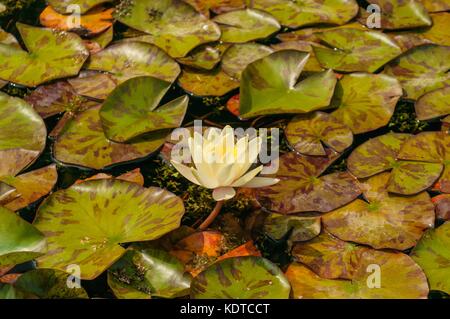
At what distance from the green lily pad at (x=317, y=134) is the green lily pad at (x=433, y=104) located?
1.35ft

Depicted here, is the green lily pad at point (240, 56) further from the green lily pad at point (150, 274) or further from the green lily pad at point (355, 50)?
the green lily pad at point (150, 274)

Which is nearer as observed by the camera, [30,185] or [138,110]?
[30,185]

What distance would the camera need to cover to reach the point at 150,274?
2.43 metres

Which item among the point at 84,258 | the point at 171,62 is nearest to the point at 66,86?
the point at 171,62

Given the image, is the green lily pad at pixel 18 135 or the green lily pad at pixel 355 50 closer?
the green lily pad at pixel 18 135

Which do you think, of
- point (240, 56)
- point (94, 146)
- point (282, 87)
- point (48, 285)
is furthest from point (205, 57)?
point (48, 285)

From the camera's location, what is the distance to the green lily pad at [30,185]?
271cm

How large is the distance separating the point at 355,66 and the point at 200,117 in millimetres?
892

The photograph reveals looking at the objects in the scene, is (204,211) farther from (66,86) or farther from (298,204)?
(66,86)

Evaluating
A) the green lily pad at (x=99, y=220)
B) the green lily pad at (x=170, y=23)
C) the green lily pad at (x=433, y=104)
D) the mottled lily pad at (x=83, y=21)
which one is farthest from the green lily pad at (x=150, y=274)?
the mottled lily pad at (x=83, y=21)

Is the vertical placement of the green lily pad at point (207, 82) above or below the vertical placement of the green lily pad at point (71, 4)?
below

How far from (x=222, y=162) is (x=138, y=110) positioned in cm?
85

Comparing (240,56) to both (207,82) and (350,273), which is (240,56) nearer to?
(207,82)

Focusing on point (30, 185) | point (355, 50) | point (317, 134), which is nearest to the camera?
point (30, 185)
